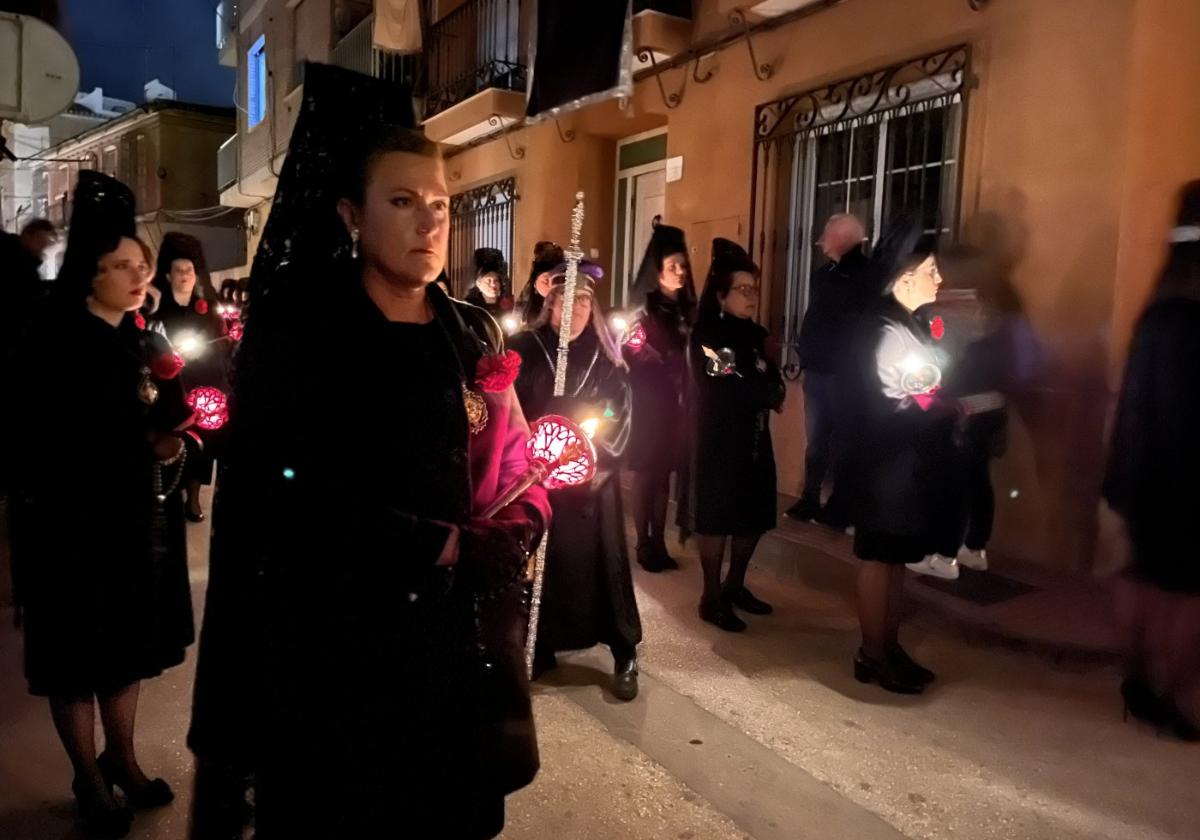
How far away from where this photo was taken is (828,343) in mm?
6539

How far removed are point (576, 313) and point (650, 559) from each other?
8.85ft

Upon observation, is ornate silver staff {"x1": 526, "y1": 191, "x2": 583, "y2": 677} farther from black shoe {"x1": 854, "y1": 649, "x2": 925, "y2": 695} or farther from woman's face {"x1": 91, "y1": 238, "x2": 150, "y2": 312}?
black shoe {"x1": 854, "y1": 649, "x2": 925, "y2": 695}

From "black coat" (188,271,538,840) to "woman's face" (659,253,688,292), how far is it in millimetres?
4201

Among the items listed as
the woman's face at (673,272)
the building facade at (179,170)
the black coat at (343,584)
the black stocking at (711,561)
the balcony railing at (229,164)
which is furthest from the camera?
the building facade at (179,170)

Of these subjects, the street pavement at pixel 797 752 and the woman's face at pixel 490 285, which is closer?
the street pavement at pixel 797 752

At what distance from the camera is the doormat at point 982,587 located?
527cm

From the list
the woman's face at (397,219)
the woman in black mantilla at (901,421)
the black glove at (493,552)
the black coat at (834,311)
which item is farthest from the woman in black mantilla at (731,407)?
the woman's face at (397,219)

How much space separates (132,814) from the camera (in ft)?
10.2

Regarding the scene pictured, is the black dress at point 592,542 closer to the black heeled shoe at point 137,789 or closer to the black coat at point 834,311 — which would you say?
the black heeled shoe at point 137,789

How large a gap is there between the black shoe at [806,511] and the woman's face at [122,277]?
4.98m

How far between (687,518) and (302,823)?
3.56 meters

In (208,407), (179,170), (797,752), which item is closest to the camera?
(208,407)

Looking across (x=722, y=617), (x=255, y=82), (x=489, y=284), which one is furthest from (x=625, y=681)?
(x=255, y=82)

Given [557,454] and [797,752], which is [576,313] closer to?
[557,454]
